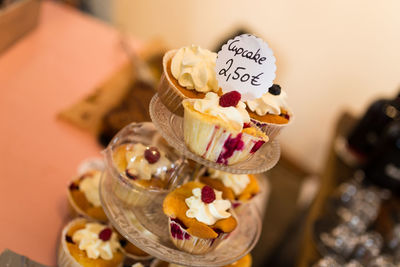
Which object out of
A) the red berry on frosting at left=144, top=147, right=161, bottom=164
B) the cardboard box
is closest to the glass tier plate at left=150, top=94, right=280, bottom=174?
the red berry on frosting at left=144, top=147, right=161, bottom=164

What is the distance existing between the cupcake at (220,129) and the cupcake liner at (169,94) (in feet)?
0.21

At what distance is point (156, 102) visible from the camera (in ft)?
2.91

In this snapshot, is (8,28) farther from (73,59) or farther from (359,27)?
(359,27)

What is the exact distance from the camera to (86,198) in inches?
42.7

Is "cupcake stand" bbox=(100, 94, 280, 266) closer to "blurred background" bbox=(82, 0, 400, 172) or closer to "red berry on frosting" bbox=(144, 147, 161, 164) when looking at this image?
"red berry on frosting" bbox=(144, 147, 161, 164)

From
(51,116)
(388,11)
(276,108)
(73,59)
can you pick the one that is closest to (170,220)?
(276,108)

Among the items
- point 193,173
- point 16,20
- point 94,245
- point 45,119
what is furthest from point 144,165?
point 16,20

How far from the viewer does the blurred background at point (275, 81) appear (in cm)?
133

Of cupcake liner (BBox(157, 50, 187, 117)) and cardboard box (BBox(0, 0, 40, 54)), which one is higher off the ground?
cupcake liner (BBox(157, 50, 187, 117))

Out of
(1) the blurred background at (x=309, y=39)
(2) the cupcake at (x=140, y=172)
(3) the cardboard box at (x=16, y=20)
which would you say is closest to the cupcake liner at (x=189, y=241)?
(2) the cupcake at (x=140, y=172)

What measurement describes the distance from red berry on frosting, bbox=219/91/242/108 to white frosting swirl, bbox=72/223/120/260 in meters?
0.45

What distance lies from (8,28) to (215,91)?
119cm

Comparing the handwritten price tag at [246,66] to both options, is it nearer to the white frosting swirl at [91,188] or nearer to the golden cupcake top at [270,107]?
the golden cupcake top at [270,107]

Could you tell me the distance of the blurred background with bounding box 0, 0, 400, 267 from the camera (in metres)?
1.33
